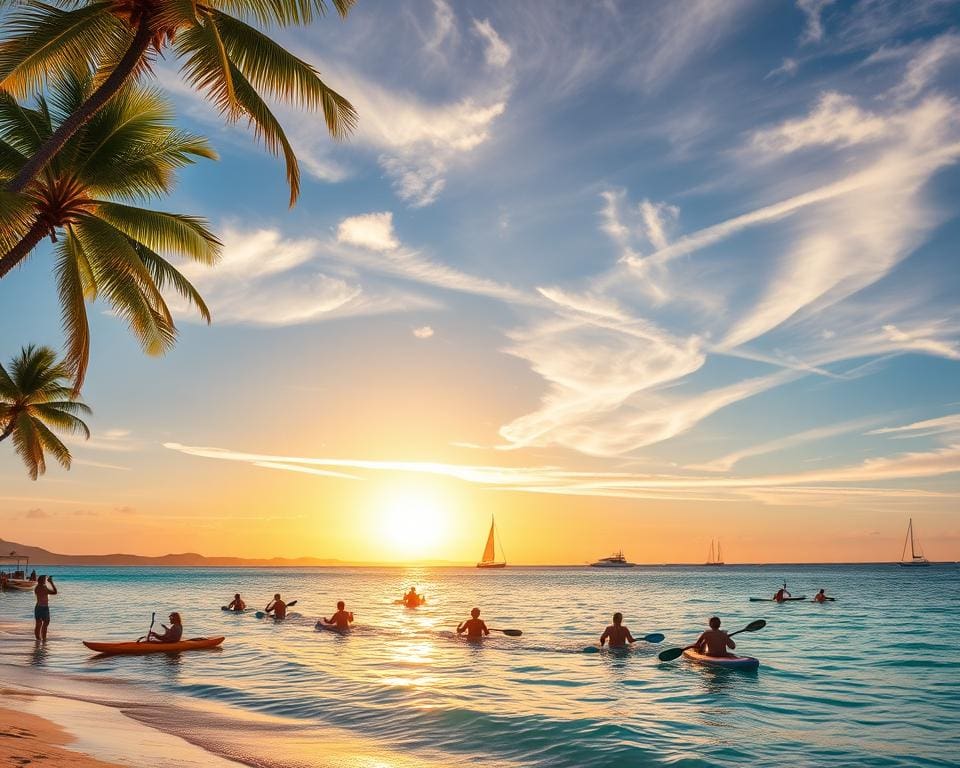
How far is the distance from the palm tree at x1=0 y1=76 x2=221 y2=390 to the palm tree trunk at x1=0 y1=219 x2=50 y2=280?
0.12 ft

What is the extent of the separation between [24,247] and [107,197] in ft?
13.2

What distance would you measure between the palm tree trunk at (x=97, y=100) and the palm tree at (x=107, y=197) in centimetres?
267

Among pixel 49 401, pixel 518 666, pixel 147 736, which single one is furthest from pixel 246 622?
pixel 147 736

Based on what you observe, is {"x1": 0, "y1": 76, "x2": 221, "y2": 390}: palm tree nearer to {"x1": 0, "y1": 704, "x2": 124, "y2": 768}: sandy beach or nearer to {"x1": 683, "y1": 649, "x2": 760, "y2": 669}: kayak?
{"x1": 0, "y1": 704, "x2": 124, "y2": 768}: sandy beach

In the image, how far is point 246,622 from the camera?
40469 mm

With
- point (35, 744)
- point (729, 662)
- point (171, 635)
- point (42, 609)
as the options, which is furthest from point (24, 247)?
point (729, 662)

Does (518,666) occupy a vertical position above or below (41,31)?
below

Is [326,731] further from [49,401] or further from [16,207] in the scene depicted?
[49,401]

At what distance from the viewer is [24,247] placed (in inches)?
570

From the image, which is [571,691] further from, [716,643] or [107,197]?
[107,197]

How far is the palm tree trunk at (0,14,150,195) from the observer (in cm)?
1253

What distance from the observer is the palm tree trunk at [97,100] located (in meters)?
12.5

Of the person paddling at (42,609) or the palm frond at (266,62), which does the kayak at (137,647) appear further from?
the palm frond at (266,62)

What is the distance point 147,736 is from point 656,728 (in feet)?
32.1
